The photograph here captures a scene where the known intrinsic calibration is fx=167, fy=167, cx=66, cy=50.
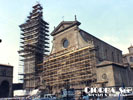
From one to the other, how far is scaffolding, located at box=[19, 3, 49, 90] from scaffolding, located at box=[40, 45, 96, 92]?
5.07 metres

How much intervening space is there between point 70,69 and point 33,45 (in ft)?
58.8

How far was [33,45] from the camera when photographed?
5416 centimetres

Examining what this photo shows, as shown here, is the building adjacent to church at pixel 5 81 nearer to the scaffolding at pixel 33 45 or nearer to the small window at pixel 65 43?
the scaffolding at pixel 33 45

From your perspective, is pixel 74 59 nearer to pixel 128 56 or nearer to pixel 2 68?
pixel 2 68

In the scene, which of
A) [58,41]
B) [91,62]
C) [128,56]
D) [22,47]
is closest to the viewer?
[91,62]

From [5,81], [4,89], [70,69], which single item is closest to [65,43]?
[70,69]

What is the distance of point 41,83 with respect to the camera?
49.0 metres

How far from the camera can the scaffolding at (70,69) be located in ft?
126

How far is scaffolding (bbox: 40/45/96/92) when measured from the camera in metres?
38.5

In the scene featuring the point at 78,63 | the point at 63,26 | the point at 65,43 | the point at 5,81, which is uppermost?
the point at 63,26

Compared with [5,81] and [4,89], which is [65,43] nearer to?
[5,81]

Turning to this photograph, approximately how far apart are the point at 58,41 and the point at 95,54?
45.0 ft

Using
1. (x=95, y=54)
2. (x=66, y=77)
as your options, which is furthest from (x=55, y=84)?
(x=95, y=54)

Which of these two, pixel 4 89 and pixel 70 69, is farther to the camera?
pixel 4 89
